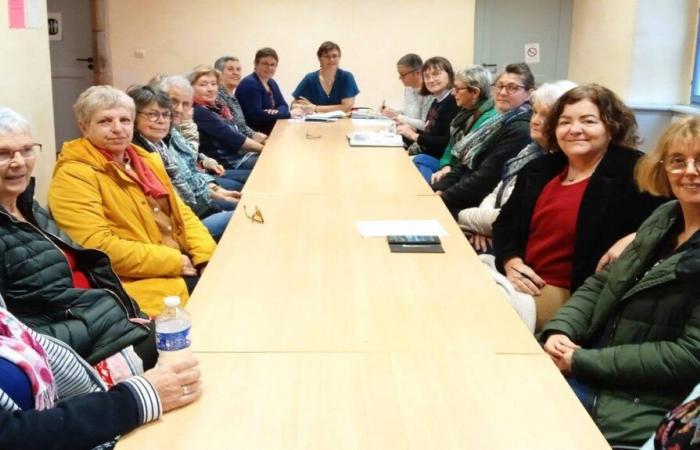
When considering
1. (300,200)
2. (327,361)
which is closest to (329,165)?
(300,200)

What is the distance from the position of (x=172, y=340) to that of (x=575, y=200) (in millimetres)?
1531

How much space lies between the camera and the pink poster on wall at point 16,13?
3.58 metres

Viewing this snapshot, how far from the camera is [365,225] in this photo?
254cm

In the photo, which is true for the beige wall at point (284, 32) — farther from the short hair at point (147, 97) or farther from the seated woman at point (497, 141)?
the short hair at point (147, 97)

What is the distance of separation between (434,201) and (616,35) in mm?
3816

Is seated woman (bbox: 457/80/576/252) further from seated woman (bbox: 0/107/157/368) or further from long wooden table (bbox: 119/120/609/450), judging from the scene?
seated woman (bbox: 0/107/157/368)

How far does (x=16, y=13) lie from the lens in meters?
3.64

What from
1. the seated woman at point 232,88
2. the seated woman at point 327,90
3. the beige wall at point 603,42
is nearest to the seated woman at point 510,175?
the seated woman at point 232,88

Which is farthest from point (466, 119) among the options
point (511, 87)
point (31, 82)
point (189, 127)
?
point (31, 82)

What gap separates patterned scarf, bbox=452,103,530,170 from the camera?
135 inches

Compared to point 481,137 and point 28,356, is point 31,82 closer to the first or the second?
point 481,137

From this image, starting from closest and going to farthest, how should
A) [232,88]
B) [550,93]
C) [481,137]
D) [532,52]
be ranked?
[550,93] → [481,137] → [232,88] → [532,52]

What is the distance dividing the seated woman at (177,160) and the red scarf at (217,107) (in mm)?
885

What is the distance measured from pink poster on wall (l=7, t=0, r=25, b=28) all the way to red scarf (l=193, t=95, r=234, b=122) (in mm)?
1253
